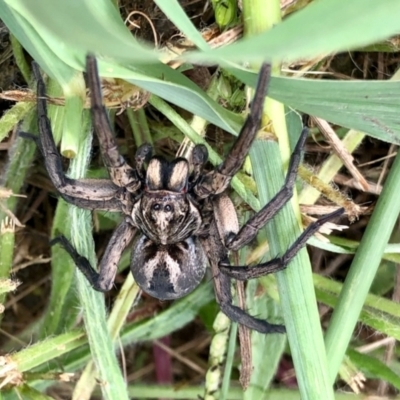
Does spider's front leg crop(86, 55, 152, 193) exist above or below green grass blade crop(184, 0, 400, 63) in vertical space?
below

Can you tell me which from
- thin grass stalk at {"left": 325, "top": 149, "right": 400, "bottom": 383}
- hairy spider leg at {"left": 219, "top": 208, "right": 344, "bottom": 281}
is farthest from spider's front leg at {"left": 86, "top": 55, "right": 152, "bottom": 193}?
thin grass stalk at {"left": 325, "top": 149, "right": 400, "bottom": 383}

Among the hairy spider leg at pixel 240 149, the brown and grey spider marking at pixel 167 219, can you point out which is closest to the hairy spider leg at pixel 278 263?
the brown and grey spider marking at pixel 167 219

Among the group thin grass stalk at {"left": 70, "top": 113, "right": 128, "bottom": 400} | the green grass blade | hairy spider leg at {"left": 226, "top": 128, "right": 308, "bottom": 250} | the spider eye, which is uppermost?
the green grass blade

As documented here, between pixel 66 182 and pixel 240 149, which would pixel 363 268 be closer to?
pixel 240 149

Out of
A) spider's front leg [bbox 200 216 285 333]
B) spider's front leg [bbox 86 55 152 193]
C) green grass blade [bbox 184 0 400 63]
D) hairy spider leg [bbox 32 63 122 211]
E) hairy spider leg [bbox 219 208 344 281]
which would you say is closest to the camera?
green grass blade [bbox 184 0 400 63]

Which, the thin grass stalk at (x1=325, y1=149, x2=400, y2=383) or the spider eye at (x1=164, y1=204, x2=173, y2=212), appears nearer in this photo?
the thin grass stalk at (x1=325, y1=149, x2=400, y2=383)

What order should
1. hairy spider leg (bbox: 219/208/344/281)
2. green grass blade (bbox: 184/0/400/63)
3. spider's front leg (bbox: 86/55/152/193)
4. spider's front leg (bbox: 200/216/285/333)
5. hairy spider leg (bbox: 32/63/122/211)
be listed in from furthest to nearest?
spider's front leg (bbox: 200/216/285/333), hairy spider leg (bbox: 32/63/122/211), hairy spider leg (bbox: 219/208/344/281), spider's front leg (bbox: 86/55/152/193), green grass blade (bbox: 184/0/400/63)

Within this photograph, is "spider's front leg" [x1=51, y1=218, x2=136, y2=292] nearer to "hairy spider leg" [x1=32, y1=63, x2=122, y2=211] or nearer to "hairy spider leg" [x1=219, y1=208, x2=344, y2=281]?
"hairy spider leg" [x1=32, y1=63, x2=122, y2=211]
